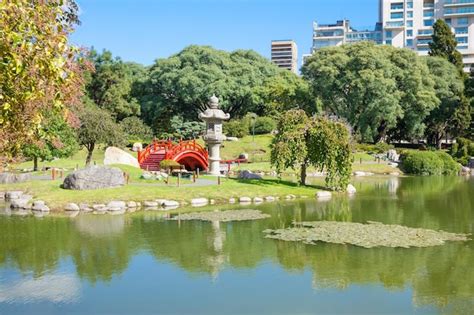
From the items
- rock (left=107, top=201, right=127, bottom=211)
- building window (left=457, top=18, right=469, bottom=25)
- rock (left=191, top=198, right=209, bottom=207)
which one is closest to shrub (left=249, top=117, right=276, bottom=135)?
rock (left=191, top=198, right=209, bottom=207)

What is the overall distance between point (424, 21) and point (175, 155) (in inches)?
3943

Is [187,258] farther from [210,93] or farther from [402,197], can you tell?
[210,93]

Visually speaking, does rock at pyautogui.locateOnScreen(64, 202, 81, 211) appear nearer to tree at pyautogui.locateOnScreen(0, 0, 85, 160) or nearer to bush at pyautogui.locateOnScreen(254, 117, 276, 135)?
tree at pyautogui.locateOnScreen(0, 0, 85, 160)

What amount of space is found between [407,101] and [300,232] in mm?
43461

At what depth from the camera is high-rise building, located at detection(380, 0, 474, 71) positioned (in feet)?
364

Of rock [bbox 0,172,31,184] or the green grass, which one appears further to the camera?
rock [bbox 0,172,31,184]

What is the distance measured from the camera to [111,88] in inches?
2446

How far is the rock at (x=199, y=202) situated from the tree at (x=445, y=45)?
52.3 metres

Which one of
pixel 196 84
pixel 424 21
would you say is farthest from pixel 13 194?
pixel 424 21

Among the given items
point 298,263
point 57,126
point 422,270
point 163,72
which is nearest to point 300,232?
point 298,263

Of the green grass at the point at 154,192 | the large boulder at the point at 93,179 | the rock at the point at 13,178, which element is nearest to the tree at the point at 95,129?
the rock at the point at 13,178

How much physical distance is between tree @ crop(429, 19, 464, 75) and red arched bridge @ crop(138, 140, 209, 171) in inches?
1727

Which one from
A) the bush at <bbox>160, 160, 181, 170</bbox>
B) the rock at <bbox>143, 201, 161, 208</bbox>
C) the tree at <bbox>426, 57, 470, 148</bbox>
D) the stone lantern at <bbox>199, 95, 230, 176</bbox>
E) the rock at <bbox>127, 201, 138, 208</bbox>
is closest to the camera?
the rock at <bbox>127, 201, 138, 208</bbox>

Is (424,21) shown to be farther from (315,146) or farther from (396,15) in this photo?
(315,146)
